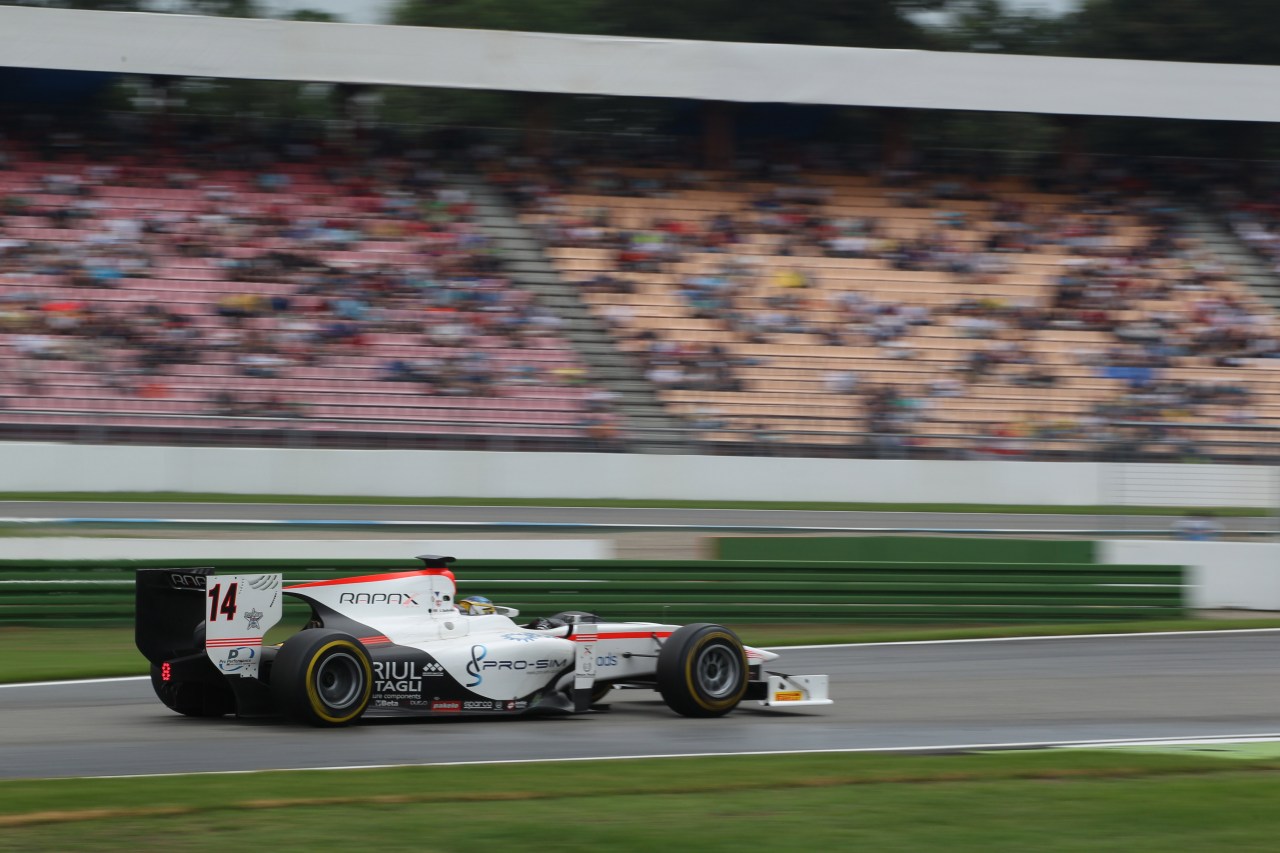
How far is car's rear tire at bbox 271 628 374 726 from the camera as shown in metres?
8.34

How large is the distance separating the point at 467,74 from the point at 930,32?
16769 mm

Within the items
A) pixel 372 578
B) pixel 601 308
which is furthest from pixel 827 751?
pixel 601 308

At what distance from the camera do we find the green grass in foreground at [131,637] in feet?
38.2

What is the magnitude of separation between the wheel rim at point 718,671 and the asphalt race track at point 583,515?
28.6 feet

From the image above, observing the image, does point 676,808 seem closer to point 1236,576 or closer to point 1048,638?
point 1048,638

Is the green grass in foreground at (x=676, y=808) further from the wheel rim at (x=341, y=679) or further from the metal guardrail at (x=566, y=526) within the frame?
the metal guardrail at (x=566, y=526)

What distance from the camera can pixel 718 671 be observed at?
9.50 m

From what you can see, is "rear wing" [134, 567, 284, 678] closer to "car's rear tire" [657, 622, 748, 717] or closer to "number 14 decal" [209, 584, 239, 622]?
"number 14 decal" [209, 584, 239, 622]

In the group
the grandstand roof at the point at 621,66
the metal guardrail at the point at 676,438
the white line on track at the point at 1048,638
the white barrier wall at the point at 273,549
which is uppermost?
the grandstand roof at the point at 621,66

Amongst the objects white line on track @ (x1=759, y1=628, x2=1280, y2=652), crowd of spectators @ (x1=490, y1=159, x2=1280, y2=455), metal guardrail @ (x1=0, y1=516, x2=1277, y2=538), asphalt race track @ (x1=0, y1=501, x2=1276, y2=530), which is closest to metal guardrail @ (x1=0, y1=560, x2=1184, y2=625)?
white line on track @ (x1=759, y1=628, x2=1280, y2=652)

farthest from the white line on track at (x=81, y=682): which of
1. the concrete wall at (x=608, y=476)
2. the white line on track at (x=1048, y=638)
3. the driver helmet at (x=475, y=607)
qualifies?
the concrete wall at (x=608, y=476)

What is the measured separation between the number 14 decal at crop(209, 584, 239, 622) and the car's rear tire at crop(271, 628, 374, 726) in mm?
340

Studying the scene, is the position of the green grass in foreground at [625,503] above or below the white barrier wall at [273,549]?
above

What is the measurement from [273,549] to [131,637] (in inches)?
66.6
